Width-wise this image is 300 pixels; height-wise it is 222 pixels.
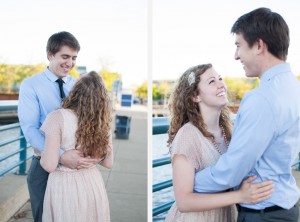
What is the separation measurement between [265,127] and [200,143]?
1.01 ft

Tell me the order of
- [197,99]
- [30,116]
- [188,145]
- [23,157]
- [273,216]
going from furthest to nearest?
[23,157] → [30,116] → [197,99] → [188,145] → [273,216]

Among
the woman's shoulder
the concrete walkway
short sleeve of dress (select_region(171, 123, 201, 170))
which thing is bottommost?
the concrete walkway

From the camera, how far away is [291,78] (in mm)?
1231

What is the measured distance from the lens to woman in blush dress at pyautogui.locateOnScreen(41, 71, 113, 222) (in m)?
1.64

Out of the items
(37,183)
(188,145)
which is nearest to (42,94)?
(37,183)

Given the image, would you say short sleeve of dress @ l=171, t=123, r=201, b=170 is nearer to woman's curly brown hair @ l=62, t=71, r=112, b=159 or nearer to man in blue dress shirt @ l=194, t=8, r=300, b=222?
man in blue dress shirt @ l=194, t=8, r=300, b=222

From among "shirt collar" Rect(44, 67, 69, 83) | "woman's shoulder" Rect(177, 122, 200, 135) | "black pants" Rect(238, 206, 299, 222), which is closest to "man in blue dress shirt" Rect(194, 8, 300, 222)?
"black pants" Rect(238, 206, 299, 222)

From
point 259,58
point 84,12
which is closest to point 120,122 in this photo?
point 84,12

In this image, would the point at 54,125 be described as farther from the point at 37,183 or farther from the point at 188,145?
the point at 188,145

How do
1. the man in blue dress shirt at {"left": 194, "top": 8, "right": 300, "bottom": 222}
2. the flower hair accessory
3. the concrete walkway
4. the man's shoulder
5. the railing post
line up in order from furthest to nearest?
the railing post
the concrete walkway
the man's shoulder
the flower hair accessory
the man in blue dress shirt at {"left": 194, "top": 8, "right": 300, "bottom": 222}

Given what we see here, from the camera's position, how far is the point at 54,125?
5.32 feet

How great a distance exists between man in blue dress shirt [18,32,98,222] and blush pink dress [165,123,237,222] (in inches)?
31.1

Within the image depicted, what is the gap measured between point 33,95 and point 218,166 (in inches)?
43.7

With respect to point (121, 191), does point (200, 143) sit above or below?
above
